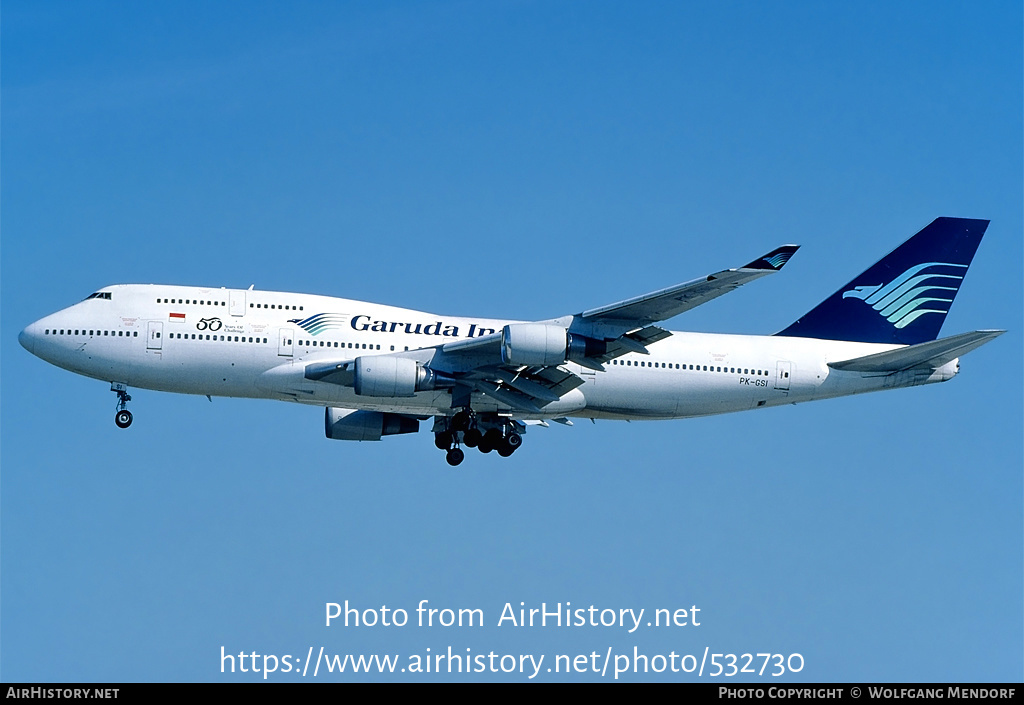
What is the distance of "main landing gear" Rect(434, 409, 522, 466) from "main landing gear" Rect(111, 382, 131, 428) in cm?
867

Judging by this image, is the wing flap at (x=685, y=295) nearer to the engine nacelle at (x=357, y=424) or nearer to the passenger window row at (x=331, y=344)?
the passenger window row at (x=331, y=344)

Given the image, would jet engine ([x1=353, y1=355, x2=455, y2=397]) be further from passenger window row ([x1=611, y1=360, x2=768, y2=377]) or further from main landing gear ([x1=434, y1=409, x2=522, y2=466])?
passenger window row ([x1=611, y1=360, x2=768, y2=377])

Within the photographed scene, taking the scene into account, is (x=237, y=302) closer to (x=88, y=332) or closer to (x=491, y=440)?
(x=88, y=332)

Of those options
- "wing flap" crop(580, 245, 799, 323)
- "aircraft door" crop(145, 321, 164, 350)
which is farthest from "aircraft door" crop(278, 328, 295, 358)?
"wing flap" crop(580, 245, 799, 323)

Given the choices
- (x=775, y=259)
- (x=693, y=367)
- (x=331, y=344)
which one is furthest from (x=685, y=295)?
(x=331, y=344)

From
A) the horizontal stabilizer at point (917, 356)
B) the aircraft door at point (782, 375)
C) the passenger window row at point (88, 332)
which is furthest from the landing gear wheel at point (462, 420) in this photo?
the horizontal stabilizer at point (917, 356)

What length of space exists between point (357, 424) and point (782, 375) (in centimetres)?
1255

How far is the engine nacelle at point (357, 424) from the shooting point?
128 ft

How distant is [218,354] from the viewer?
3478 centimetres

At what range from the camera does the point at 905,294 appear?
40156 millimetres

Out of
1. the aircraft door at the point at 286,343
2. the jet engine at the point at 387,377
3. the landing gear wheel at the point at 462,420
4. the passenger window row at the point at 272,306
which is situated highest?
the passenger window row at the point at 272,306

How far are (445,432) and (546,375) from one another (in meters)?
4.12

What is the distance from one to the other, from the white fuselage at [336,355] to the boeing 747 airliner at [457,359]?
0.04 meters
